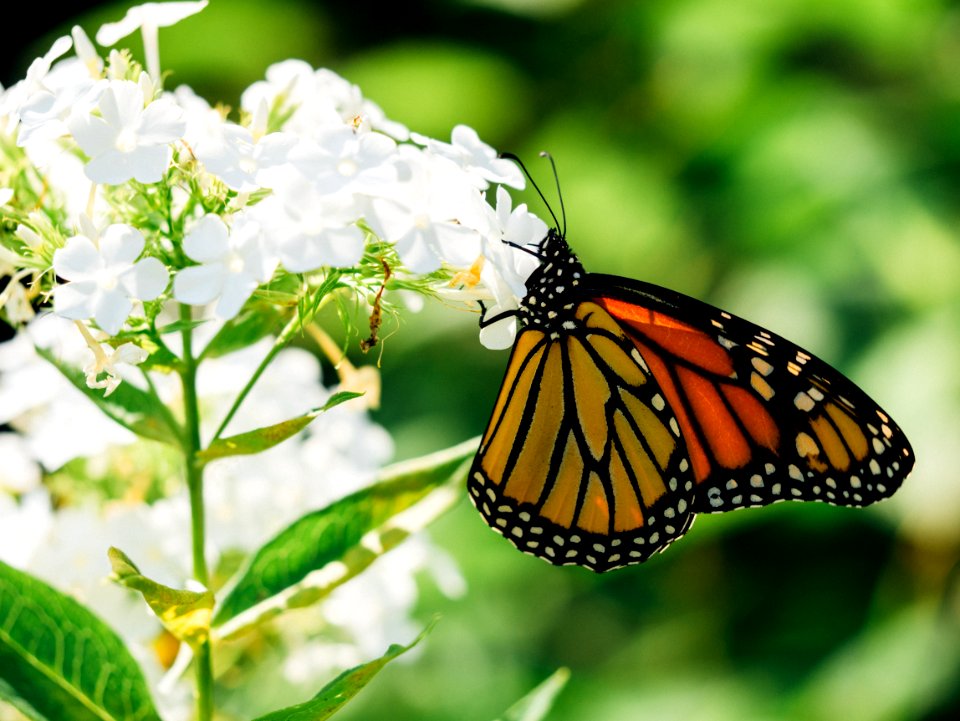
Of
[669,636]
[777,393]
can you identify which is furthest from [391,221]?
[669,636]

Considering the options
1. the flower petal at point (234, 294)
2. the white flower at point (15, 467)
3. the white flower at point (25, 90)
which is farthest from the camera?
the white flower at point (15, 467)

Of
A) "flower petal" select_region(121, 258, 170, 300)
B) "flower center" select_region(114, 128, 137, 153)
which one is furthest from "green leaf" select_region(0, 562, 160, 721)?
"flower center" select_region(114, 128, 137, 153)

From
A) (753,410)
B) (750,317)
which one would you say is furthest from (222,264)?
(750,317)

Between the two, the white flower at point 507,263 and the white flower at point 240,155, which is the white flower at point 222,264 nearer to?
the white flower at point 240,155

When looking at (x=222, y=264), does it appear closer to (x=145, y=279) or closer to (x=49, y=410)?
(x=145, y=279)

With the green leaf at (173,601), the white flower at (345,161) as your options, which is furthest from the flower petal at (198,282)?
the green leaf at (173,601)

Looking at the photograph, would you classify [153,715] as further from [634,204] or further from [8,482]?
[634,204]
